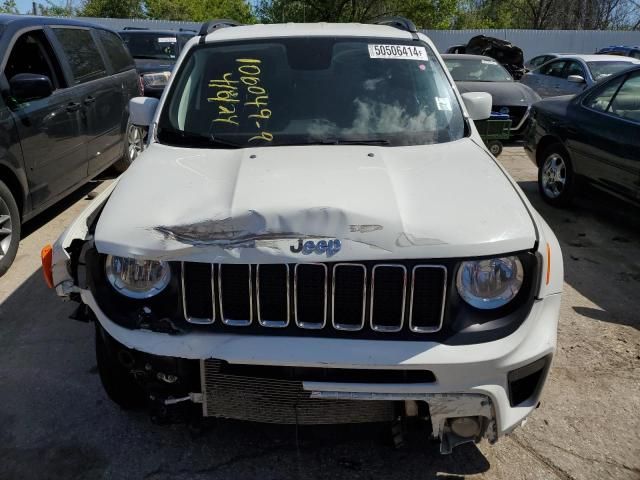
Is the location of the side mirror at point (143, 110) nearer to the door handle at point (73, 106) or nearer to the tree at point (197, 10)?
the door handle at point (73, 106)

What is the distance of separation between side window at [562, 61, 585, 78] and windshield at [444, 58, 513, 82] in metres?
1.49

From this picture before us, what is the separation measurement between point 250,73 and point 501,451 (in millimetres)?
2538

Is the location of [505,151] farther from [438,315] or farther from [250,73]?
[438,315]

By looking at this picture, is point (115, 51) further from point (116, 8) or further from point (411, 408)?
point (116, 8)

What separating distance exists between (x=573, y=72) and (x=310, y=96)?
1029 cm

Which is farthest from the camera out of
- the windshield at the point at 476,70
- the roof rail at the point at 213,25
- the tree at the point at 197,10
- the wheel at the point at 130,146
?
the tree at the point at 197,10

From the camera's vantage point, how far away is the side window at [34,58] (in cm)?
513

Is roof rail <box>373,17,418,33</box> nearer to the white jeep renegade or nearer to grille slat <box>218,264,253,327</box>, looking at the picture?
the white jeep renegade

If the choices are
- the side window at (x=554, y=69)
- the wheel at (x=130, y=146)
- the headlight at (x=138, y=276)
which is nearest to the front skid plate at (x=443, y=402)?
the headlight at (x=138, y=276)

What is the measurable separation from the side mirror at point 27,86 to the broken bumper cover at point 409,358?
3.20 meters

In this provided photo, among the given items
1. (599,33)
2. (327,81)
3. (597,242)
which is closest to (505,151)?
(597,242)

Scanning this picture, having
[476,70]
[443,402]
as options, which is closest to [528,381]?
[443,402]

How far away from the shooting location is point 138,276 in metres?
2.44

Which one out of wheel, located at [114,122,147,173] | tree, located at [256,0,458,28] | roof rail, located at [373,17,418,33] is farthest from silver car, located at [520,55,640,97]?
tree, located at [256,0,458,28]
